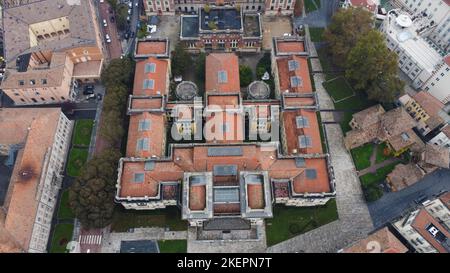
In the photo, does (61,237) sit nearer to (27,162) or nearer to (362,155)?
(27,162)

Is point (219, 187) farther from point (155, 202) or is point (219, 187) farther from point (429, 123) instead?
point (429, 123)

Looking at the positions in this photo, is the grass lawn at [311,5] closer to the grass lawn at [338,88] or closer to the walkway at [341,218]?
the grass lawn at [338,88]

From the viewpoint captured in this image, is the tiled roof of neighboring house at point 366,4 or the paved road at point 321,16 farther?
the paved road at point 321,16

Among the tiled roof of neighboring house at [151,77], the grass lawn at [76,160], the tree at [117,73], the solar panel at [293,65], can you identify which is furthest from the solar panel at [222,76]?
the grass lawn at [76,160]

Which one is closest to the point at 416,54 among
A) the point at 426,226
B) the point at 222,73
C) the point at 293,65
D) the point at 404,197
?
the point at 293,65

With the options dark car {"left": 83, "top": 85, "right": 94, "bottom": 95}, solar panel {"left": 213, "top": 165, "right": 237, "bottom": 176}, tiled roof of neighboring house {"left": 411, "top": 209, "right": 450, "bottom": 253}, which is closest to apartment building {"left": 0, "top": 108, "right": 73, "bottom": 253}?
dark car {"left": 83, "top": 85, "right": 94, "bottom": 95}
